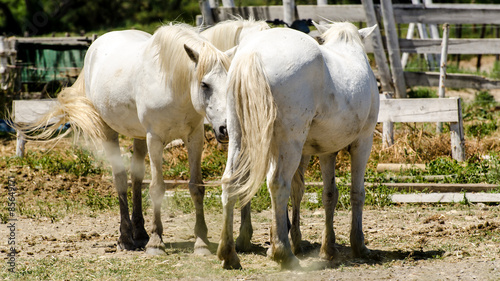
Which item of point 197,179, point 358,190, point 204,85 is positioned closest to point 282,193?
point 358,190

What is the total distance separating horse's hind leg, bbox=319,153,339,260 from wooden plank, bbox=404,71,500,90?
5.92 meters

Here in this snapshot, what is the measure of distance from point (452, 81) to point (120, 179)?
7250mm

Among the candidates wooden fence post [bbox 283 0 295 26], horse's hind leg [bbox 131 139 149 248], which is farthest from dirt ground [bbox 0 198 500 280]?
wooden fence post [bbox 283 0 295 26]

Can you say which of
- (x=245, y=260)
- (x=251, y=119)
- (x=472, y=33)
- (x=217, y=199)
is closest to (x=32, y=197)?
(x=217, y=199)

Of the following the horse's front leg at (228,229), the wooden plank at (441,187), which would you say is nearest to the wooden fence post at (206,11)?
the wooden plank at (441,187)

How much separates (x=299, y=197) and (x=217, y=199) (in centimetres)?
191

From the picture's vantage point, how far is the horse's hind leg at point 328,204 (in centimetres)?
450

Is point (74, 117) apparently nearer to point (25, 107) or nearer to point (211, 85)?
point (211, 85)

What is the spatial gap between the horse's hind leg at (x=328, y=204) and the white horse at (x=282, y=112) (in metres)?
0.39

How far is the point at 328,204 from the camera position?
4.62 meters

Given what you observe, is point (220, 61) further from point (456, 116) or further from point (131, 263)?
point (456, 116)

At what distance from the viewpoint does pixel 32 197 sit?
6.84 m

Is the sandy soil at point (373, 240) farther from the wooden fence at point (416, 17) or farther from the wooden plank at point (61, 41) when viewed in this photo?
the wooden plank at point (61, 41)

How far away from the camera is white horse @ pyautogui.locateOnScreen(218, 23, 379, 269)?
3.70m
